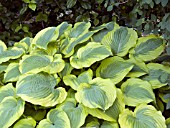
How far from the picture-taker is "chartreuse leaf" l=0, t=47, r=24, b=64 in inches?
75.9

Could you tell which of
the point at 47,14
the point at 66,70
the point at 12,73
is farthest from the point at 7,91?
the point at 47,14

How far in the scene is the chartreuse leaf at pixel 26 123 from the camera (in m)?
1.58

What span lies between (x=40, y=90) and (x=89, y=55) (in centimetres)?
34

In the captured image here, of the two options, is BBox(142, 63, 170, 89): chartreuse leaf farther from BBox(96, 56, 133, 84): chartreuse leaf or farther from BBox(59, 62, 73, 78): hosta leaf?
BBox(59, 62, 73, 78): hosta leaf

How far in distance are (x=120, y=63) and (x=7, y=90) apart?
64cm

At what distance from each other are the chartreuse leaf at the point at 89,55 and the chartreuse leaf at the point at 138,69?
0.19 m

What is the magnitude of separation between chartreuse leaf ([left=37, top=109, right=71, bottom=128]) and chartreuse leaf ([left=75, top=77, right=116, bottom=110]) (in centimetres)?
11

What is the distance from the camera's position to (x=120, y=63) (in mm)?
1763

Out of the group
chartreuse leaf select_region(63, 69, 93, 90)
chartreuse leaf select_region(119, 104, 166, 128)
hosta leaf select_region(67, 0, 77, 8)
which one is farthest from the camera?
hosta leaf select_region(67, 0, 77, 8)

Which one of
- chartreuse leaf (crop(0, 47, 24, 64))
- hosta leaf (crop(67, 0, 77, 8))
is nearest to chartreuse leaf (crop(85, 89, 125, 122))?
chartreuse leaf (crop(0, 47, 24, 64))

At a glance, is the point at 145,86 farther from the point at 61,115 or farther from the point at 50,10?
the point at 50,10

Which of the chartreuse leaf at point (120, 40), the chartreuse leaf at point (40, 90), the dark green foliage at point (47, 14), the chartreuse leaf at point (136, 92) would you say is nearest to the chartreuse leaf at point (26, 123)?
the chartreuse leaf at point (40, 90)

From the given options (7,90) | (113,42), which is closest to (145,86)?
(113,42)

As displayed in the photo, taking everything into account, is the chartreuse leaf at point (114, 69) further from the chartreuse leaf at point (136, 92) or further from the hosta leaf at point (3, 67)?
the hosta leaf at point (3, 67)
